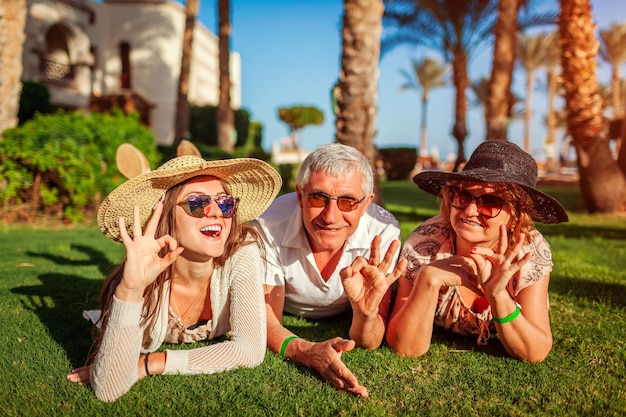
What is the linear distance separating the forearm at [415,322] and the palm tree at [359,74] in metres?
4.32

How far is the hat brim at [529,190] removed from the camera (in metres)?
3.11

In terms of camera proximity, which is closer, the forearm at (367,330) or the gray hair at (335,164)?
the forearm at (367,330)

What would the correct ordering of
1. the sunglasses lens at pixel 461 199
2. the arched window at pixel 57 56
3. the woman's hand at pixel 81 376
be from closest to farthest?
the woman's hand at pixel 81 376
the sunglasses lens at pixel 461 199
the arched window at pixel 57 56

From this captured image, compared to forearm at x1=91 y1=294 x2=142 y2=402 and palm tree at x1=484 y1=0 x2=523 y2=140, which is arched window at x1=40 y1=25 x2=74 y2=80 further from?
forearm at x1=91 y1=294 x2=142 y2=402

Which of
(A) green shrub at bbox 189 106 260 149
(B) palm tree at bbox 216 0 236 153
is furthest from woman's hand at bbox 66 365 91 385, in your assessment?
(A) green shrub at bbox 189 106 260 149

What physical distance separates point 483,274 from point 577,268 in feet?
11.8

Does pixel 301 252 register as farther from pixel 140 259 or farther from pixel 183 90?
pixel 183 90

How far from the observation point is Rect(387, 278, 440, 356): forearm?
3.13 m

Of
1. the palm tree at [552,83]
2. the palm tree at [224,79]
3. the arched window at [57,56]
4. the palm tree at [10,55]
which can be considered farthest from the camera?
the palm tree at [552,83]

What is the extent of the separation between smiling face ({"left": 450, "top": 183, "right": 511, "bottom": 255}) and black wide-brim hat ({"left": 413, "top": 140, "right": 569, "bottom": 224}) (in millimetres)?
80

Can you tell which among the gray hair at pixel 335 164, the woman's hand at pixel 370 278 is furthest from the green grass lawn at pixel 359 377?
the gray hair at pixel 335 164

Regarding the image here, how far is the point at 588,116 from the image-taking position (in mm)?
10727

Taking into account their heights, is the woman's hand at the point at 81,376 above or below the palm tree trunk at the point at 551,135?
below

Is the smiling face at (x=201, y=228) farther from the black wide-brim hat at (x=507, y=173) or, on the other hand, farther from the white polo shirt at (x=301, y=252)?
the black wide-brim hat at (x=507, y=173)
